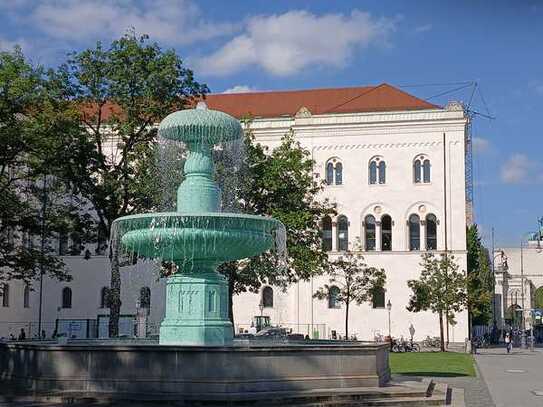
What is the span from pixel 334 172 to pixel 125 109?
30236 millimetres

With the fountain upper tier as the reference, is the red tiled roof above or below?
above

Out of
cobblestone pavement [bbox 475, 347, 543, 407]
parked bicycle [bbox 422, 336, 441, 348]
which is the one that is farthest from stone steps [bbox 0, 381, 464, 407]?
parked bicycle [bbox 422, 336, 441, 348]

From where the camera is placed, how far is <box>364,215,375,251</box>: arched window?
63875mm

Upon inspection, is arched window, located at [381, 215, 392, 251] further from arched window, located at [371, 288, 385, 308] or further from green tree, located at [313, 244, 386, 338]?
green tree, located at [313, 244, 386, 338]

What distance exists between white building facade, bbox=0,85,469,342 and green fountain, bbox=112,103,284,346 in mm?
40508

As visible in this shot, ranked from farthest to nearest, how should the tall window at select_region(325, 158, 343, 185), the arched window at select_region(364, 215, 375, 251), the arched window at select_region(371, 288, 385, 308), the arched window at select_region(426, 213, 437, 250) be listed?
the tall window at select_region(325, 158, 343, 185), the arched window at select_region(364, 215, 375, 251), the arched window at select_region(426, 213, 437, 250), the arched window at select_region(371, 288, 385, 308)

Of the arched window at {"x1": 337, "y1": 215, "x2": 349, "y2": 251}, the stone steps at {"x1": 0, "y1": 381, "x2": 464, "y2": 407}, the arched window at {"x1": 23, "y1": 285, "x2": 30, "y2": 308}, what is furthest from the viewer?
the arched window at {"x1": 23, "y1": 285, "x2": 30, "y2": 308}

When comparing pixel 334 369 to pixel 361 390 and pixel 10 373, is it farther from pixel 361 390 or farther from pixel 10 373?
pixel 10 373

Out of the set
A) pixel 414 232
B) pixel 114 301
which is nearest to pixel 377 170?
pixel 414 232

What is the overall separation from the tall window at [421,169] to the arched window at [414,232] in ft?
9.10

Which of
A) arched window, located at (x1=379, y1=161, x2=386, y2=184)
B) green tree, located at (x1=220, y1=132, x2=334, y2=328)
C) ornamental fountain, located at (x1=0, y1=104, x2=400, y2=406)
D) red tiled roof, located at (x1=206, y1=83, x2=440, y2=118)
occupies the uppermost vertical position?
red tiled roof, located at (x1=206, y1=83, x2=440, y2=118)

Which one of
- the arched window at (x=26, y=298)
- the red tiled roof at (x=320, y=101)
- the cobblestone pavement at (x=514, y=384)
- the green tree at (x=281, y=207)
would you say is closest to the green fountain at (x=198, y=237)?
the cobblestone pavement at (x=514, y=384)

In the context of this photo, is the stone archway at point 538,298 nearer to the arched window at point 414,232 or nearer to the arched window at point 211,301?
the arched window at point 414,232

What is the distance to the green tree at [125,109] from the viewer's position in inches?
1427
